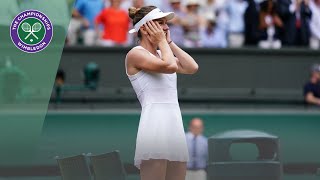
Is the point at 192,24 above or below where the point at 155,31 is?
above

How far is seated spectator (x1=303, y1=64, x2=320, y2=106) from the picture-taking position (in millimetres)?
10742

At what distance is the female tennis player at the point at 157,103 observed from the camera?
455 centimetres

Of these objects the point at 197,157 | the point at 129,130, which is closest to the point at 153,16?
the point at 197,157

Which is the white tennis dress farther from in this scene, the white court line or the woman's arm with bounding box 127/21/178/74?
the white court line

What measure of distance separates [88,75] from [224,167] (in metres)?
5.68

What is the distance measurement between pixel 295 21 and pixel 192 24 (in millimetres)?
1344

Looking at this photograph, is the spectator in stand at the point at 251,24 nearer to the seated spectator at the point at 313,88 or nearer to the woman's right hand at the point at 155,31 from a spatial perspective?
the seated spectator at the point at 313,88

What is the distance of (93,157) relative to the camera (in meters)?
5.12

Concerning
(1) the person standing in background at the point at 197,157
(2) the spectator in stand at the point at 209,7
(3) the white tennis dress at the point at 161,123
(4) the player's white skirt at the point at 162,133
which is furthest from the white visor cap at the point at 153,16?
(2) the spectator in stand at the point at 209,7

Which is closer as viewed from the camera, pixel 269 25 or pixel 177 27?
pixel 177 27

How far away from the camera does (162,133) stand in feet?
14.9

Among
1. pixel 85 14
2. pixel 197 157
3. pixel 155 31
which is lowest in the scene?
pixel 197 157

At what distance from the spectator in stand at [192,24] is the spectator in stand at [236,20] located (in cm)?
43

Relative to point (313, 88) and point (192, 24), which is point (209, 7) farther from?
point (313, 88)
